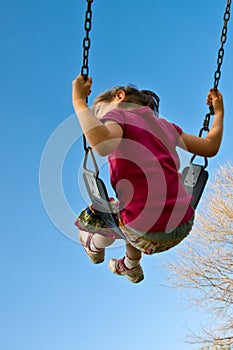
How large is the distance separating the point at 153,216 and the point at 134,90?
1.81 feet

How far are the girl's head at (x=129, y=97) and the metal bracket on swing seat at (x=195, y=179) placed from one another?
289 millimetres

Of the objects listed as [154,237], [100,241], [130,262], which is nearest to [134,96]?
[154,237]

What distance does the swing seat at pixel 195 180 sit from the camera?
210cm

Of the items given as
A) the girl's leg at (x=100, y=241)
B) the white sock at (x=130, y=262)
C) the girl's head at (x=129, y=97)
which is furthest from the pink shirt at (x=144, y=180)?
the white sock at (x=130, y=262)

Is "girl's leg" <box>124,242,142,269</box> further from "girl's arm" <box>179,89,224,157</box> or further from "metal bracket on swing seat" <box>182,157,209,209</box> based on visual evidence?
"girl's arm" <box>179,89,224,157</box>

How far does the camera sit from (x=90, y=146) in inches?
73.6

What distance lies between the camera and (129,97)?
6.78ft

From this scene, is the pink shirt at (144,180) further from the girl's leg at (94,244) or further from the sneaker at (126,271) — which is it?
the sneaker at (126,271)

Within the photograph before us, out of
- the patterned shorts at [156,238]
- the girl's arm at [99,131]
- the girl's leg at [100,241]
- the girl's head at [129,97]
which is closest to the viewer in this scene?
the girl's arm at [99,131]

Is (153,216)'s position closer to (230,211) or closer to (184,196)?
(184,196)

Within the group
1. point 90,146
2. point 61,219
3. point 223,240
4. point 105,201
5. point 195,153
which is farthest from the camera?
point 223,240

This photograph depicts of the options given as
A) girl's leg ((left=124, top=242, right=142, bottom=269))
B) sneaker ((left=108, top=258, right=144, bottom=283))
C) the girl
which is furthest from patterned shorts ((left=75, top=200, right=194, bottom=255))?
sneaker ((left=108, top=258, right=144, bottom=283))

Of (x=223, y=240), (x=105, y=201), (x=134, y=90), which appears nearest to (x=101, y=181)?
(x=105, y=201)

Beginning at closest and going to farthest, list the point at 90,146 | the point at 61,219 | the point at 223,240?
the point at 90,146 < the point at 61,219 < the point at 223,240
